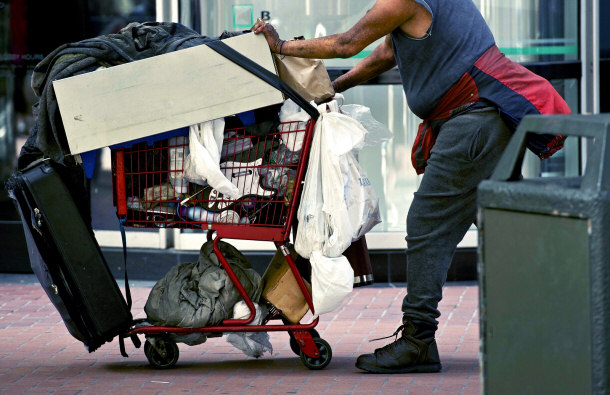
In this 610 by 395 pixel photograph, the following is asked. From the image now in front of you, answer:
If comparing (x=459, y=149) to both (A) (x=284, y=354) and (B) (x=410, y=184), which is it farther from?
(B) (x=410, y=184)

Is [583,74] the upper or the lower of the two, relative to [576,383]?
upper

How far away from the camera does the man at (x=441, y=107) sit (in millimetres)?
4629

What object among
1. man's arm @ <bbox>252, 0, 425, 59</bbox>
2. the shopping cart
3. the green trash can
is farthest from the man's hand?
the green trash can

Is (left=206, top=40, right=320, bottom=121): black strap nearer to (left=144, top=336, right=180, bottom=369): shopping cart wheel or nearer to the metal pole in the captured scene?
(left=144, top=336, right=180, bottom=369): shopping cart wheel

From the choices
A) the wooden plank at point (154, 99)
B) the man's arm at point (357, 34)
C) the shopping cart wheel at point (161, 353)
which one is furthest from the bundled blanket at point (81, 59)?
the shopping cart wheel at point (161, 353)

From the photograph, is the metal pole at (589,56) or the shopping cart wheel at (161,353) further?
the metal pole at (589,56)

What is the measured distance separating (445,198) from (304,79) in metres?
0.87

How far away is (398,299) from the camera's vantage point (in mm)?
6883

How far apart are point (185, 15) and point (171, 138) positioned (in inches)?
108

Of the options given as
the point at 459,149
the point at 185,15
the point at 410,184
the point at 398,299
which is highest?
the point at 185,15

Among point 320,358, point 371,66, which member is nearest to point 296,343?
point 320,358

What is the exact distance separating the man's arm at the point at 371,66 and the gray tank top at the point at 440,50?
323 millimetres

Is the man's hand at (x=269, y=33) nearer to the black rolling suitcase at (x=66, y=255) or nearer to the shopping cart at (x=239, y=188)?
the shopping cart at (x=239, y=188)

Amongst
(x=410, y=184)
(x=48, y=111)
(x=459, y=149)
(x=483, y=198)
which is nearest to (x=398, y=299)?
(x=410, y=184)
